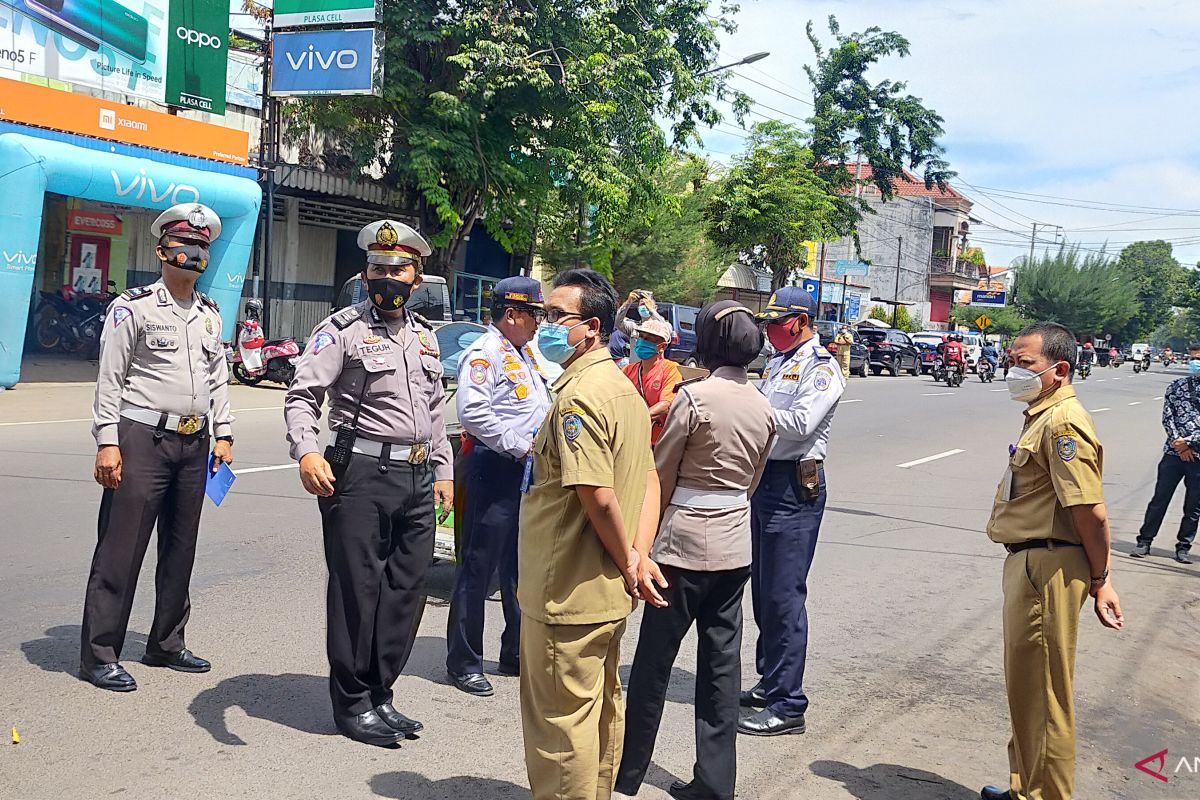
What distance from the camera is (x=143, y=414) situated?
4703mm

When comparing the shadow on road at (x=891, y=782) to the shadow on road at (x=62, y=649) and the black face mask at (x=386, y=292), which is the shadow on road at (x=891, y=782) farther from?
the shadow on road at (x=62, y=649)

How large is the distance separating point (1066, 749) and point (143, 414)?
12.7ft

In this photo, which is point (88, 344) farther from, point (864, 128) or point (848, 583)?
point (864, 128)

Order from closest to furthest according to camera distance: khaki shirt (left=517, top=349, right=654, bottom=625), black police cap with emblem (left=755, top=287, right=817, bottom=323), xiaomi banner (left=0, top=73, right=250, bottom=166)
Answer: khaki shirt (left=517, top=349, right=654, bottom=625) < black police cap with emblem (left=755, top=287, right=817, bottom=323) < xiaomi banner (left=0, top=73, right=250, bottom=166)

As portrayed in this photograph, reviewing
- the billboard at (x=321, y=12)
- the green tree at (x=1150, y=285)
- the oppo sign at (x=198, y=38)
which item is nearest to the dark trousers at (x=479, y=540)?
the billboard at (x=321, y=12)

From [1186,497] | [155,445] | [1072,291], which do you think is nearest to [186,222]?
[155,445]

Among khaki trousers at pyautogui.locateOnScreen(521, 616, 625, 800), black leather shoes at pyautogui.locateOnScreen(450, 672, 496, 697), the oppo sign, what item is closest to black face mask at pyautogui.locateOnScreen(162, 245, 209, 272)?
black leather shoes at pyautogui.locateOnScreen(450, 672, 496, 697)

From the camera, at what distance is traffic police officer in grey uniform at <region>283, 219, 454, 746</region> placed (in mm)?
4191

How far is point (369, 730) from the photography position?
4.17 m

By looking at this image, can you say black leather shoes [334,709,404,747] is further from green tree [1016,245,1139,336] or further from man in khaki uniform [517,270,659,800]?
green tree [1016,245,1139,336]

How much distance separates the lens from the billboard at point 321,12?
18.7m

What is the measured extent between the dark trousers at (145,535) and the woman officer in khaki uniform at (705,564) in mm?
2257

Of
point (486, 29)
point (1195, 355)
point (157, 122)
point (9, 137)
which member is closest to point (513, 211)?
point (486, 29)

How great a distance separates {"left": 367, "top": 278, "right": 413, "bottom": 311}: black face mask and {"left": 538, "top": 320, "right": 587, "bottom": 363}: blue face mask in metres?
0.85
